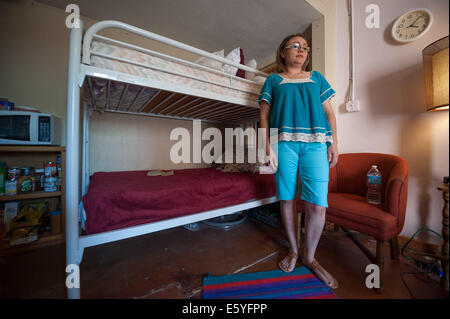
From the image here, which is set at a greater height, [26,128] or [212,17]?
[212,17]

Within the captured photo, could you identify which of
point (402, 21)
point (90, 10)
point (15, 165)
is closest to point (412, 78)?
point (402, 21)

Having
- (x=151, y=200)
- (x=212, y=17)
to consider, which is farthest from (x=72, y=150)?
(x=212, y=17)

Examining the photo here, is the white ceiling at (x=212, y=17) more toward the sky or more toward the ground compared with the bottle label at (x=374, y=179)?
more toward the sky

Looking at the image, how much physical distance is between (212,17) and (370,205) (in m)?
2.28

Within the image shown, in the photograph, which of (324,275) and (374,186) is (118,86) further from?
(374,186)

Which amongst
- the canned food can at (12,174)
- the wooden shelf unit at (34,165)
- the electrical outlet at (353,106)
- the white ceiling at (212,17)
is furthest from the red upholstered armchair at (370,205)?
the canned food can at (12,174)

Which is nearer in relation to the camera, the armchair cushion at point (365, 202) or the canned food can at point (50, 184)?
the armchair cushion at point (365, 202)

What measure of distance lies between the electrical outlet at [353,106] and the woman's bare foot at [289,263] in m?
1.37

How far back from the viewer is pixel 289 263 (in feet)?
3.61

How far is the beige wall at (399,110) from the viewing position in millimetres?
1199

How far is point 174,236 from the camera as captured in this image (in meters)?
1.57

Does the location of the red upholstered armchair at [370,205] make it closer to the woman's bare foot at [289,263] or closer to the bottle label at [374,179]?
the bottle label at [374,179]

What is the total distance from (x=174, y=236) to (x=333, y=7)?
109 inches
